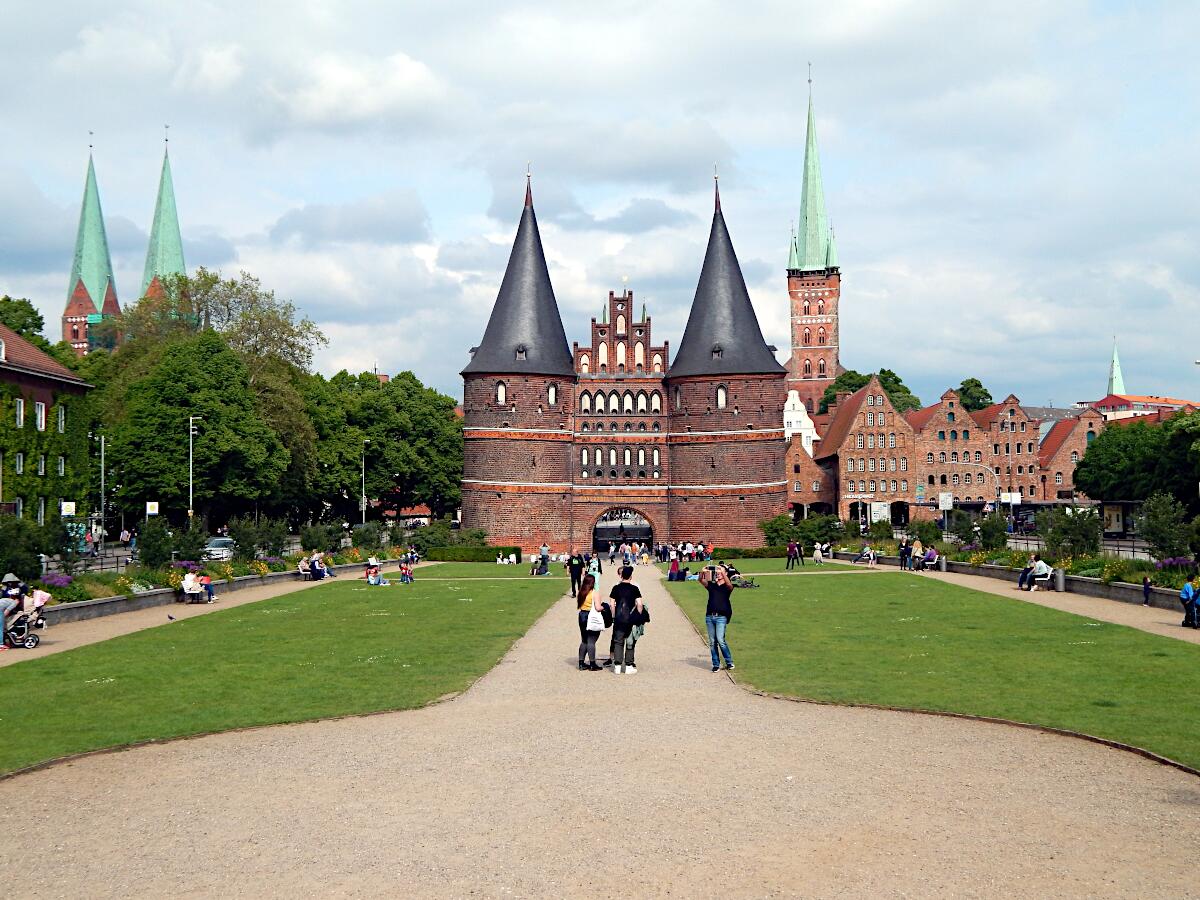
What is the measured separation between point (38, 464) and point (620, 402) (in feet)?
118

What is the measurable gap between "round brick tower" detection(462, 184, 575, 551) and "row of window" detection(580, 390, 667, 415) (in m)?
1.87

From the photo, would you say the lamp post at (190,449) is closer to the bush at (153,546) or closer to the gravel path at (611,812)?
the bush at (153,546)

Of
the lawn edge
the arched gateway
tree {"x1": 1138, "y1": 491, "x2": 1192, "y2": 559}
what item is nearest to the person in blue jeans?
the lawn edge

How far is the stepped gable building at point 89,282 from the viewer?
120 m

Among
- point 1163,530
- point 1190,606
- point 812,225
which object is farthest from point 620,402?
point 812,225

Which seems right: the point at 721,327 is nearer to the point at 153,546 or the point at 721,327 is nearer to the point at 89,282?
the point at 153,546

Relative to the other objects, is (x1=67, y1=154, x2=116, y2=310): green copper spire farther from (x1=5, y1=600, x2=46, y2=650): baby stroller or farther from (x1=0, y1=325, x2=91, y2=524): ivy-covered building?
(x1=5, y1=600, x2=46, y2=650): baby stroller

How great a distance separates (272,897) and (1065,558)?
1225 inches

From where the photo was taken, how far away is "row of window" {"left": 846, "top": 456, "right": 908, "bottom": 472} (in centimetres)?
9631

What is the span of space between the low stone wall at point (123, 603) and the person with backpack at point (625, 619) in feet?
46.1

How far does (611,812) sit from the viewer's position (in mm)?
10094

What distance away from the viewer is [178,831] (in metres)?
9.69

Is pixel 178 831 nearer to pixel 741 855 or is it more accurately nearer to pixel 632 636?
pixel 741 855

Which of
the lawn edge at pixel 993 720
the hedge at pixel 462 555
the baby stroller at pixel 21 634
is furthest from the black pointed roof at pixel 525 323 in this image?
the lawn edge at pixel 993 720
